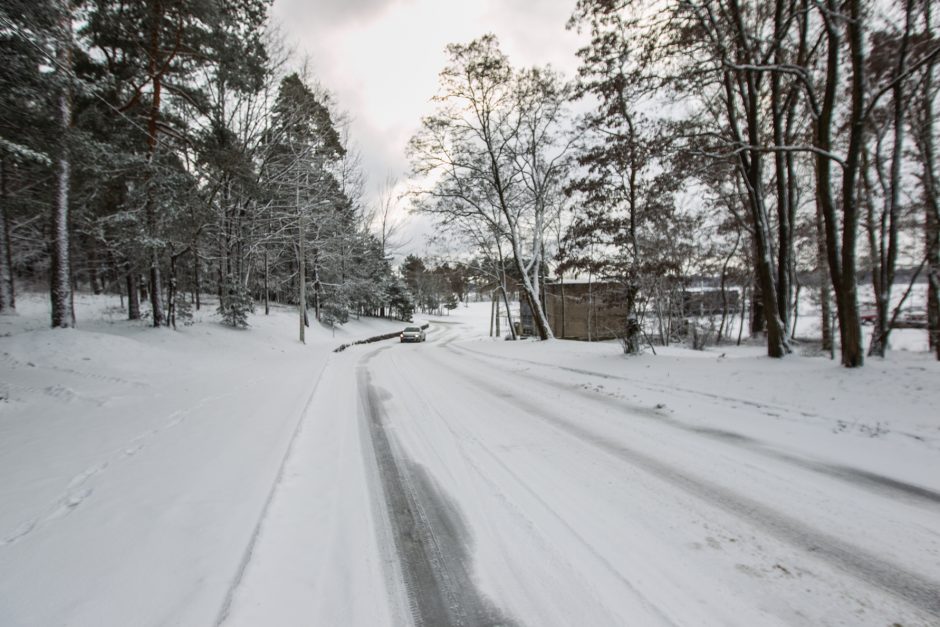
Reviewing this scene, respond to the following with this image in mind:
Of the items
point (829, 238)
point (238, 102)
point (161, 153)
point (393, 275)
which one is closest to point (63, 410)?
point (161, 153)

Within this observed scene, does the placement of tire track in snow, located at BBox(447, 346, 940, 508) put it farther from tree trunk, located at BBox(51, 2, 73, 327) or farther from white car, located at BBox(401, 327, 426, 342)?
white car, located at BBox(401, 327, 426, 342)

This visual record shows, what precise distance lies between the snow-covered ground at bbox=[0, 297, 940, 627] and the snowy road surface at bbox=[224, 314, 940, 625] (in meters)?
0.01

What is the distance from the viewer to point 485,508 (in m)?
2.72

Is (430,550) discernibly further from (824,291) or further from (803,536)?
(824,291)

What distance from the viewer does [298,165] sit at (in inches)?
715

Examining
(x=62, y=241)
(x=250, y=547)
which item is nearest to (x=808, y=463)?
(x=250, y=547)

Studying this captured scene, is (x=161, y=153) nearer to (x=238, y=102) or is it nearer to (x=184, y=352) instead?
(x=184, y=352)

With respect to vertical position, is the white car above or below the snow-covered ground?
below

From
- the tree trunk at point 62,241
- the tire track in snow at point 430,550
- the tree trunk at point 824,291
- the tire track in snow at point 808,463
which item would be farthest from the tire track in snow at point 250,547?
the tree trunk at point 824,291

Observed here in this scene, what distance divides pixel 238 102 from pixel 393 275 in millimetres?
27101

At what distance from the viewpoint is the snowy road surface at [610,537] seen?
1.76m

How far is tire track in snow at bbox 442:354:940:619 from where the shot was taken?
1846 millimetres

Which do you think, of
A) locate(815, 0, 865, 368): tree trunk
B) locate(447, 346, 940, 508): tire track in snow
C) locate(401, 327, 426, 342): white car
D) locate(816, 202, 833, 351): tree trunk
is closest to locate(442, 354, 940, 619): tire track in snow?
locate(447, 346, 940, 508): tire track in snow

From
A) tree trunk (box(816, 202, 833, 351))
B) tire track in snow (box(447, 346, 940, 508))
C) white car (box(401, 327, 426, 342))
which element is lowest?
white car (box(401, 327, 426, 342))
